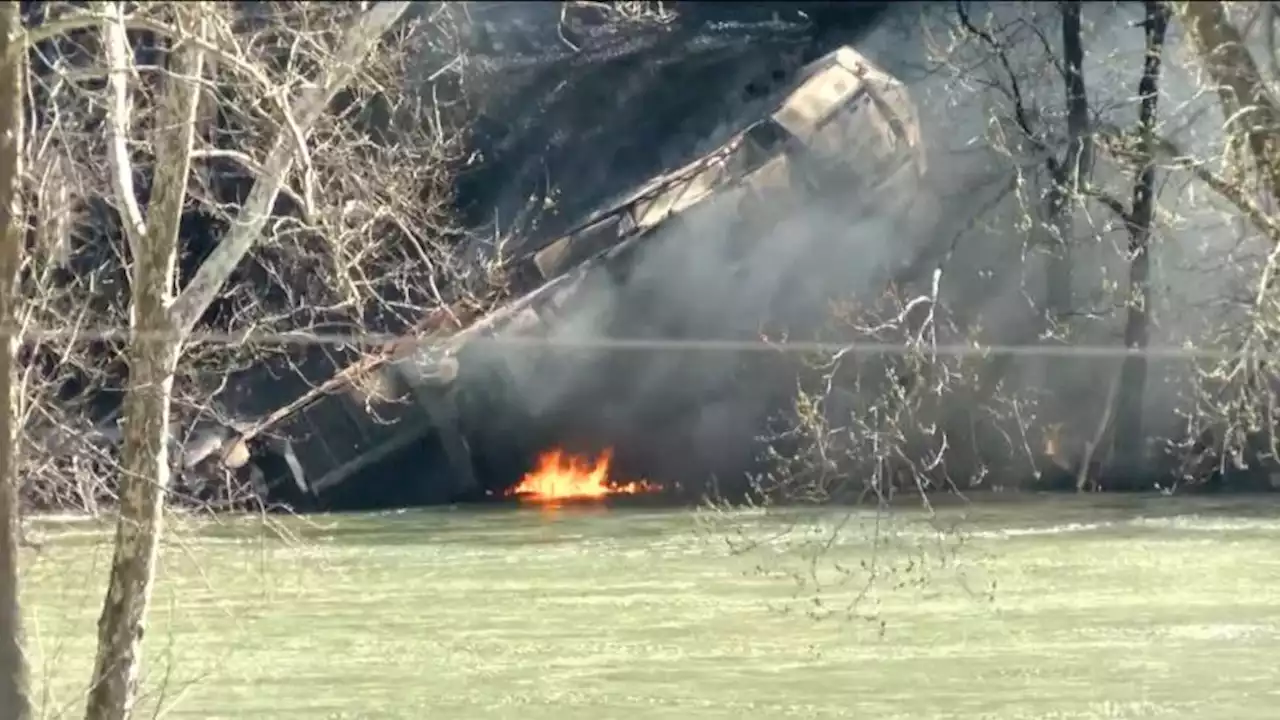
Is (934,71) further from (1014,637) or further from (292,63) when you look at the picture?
(292,63)

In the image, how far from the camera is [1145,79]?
1326 cm

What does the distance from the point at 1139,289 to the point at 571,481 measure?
23.4ft

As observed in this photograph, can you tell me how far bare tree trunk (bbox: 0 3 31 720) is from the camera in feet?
22.8

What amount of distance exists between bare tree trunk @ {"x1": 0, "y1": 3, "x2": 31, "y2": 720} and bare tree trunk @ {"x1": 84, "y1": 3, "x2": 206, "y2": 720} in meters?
0.54

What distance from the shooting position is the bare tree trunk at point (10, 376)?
695 cm

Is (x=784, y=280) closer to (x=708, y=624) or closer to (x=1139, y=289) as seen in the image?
(x=1139, y=289)

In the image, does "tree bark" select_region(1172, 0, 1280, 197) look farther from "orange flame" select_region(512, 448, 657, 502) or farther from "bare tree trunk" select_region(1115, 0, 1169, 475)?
"orange flame" select_region(512, 448, 657, 502)

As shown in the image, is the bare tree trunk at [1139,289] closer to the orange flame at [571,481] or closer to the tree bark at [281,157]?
the tree bark at [281,157]

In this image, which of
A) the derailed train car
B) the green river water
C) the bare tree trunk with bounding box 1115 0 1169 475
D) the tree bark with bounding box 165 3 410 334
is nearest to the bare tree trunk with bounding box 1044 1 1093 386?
the bare tree trunk with bounding box 1115 0 1169 475

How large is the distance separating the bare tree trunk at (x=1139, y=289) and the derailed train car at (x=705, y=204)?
2.80m

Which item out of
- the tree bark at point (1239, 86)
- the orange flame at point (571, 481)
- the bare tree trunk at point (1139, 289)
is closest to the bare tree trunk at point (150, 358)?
the tree bark at point (1239, 86)

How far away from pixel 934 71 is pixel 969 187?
2030 millimetres

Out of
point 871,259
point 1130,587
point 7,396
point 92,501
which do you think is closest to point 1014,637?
point 1130,587

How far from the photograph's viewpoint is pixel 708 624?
12336 millimetres
